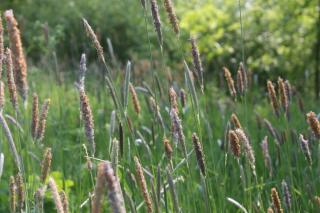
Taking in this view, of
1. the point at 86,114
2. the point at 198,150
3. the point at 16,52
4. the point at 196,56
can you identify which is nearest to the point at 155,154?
the point at 196,56

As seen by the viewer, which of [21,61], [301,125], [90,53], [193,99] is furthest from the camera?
[90,53]

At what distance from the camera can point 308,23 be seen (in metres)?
8.75

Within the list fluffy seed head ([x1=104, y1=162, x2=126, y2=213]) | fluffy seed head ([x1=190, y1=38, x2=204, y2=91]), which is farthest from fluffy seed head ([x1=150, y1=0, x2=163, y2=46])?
fluffy seed head ([x1=104, y1=162, x2=126, y2=213])

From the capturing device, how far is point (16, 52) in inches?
57.5

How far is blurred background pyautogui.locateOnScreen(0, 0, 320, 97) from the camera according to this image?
8.64 metres

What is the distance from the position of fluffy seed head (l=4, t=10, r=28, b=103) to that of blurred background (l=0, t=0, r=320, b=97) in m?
5.28

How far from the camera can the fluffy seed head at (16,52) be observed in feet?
4.56

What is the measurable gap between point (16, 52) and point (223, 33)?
8.91 meters

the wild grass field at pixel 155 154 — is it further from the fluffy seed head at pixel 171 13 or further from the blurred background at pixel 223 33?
the blurred background at pixel 223 33

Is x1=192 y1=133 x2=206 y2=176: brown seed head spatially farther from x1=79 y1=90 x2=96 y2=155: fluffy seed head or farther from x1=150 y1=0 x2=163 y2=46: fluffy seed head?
x1=150 y1=0 x2=163 y2=46: fluffy seed head

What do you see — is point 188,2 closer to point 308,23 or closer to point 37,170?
point 308,23

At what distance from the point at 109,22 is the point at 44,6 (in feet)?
5.79

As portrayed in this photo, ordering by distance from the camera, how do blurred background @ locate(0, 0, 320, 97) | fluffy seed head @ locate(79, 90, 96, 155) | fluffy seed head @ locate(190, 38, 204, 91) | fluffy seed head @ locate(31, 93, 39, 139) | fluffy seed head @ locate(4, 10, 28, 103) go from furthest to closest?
blurred background @ locate(0, 0, 320, 97)
fluffy seed head @ locate(190, 38, 204, 91)
fluffy seed head @ locate(31, 93, 39, 139)
fluffy seed head @ locate(79, 90, 96, 155)
fluffy seed head @ locate(4, 10, 28, 103)

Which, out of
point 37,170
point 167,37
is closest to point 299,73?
point 167,37
